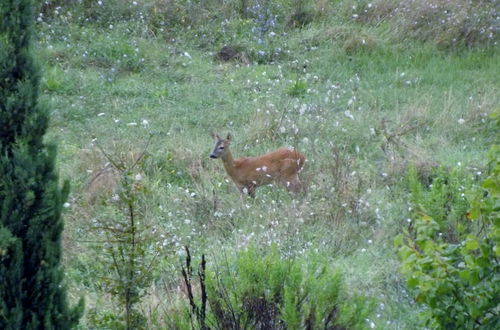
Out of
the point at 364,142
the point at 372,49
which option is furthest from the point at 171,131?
the point at 372,49

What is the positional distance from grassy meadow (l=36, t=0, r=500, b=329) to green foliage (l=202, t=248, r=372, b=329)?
0.44 meters

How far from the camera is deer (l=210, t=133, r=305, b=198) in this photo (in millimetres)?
9461

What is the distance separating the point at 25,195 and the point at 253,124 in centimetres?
710

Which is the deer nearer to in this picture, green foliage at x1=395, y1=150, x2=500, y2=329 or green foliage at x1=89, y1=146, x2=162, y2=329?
green foliage at x1=89, y1=146, x2=162, y2=329

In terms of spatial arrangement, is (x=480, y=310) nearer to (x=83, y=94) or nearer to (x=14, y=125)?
(x=14, y=125)

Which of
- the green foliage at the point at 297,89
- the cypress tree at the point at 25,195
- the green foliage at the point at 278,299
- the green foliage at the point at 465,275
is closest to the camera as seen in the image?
the cypress tree at the point at 25,195

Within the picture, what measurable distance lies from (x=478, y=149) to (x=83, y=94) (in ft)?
17.3

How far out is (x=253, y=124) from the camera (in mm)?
11234

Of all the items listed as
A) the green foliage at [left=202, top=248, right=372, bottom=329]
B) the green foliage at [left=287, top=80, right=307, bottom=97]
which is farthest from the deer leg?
the green foliage at [left=202, top=248, right=372, bottom=329]

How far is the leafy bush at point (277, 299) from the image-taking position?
16.8 ft

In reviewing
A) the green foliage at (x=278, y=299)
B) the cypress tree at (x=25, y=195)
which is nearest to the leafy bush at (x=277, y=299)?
the green foliage at (x=278, y=299)

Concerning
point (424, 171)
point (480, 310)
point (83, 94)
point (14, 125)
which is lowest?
point (480, 310)

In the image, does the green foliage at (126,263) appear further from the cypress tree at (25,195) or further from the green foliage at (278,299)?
the cypress tree at (25,195)

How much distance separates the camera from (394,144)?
10312 mm
